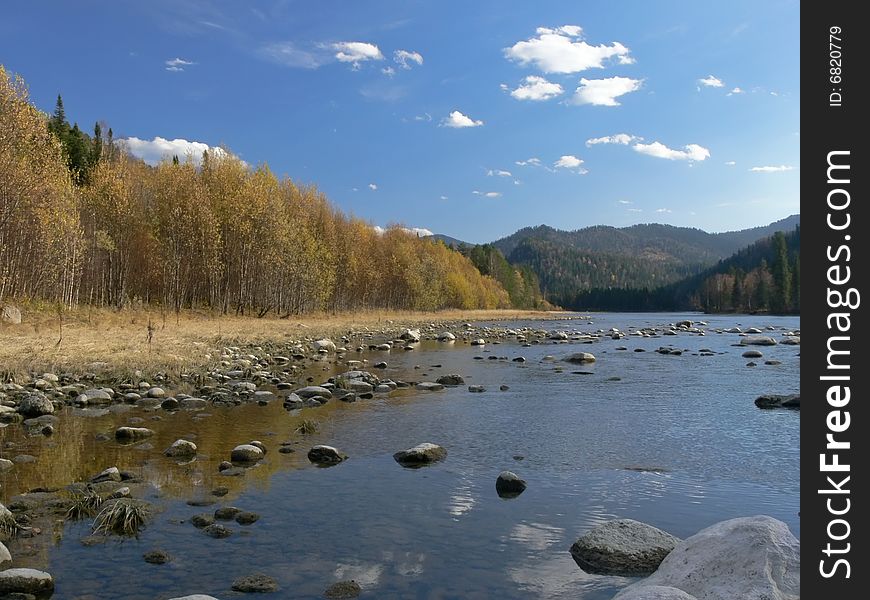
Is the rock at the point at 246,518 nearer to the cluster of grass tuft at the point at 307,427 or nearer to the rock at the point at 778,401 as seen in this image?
the cluster of grass tuft at the point at 307,427

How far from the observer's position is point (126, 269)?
4353cm

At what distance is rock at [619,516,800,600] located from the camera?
4.74 m

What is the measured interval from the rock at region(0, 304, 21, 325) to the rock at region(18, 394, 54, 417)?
51.2ft

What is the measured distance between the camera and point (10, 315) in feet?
86.6

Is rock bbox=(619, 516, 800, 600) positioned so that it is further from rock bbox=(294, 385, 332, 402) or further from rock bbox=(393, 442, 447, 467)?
rock bbox=(294, 385, 332, 402)

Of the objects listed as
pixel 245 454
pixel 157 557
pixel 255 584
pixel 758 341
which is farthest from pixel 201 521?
pixel 758 341

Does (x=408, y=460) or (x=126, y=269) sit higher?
(x=126, y=269)

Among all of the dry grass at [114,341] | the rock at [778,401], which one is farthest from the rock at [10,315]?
the rock at [778,401]

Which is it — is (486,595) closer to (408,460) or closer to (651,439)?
(408,460)

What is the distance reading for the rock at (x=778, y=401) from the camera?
1560 cm
